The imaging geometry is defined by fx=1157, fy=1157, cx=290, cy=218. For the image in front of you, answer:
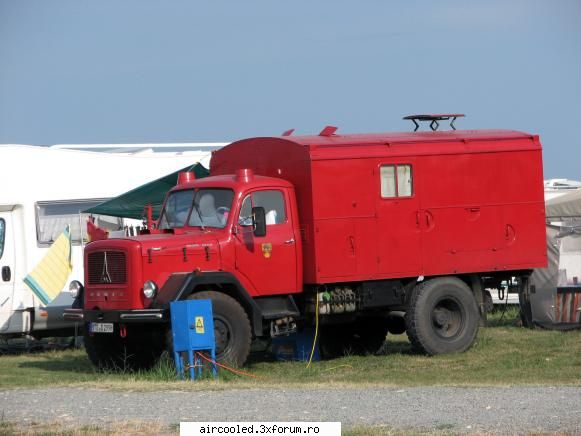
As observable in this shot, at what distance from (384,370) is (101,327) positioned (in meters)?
3.50

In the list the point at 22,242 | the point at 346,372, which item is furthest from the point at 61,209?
the point at 346,372

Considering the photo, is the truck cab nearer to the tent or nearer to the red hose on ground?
the red hose on ground

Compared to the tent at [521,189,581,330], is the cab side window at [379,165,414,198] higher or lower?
higher

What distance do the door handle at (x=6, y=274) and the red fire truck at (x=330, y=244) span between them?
10.4 ft

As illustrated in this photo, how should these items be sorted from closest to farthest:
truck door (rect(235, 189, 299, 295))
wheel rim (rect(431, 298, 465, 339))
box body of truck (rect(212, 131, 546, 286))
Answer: truck door (rect(235, 189, 299, 295))
box body of truck (rect(212, 131, 546, 286))
wheel rim (rect(431, 298, 465, 339))

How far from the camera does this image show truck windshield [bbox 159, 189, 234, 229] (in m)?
14.7

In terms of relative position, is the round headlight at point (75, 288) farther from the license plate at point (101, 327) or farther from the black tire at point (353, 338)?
the black tire at point (353, 338)

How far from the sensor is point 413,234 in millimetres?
15523

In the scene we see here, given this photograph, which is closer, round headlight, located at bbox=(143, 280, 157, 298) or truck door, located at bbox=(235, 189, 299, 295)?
round headlight, located at bbox=(143, 280, 157, 298)

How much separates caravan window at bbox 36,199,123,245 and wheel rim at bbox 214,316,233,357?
220 inches

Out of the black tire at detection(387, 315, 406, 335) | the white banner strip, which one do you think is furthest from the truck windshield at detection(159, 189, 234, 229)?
the white banner strip

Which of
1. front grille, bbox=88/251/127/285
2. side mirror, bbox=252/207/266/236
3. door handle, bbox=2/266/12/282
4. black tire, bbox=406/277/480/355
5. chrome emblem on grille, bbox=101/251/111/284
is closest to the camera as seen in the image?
front grille, bbox=88/251/127/285

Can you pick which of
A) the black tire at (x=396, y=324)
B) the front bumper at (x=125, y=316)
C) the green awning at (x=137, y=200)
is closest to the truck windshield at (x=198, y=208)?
the front bumper at (x=125, y=316)

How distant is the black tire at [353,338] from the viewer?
55.6 feet
